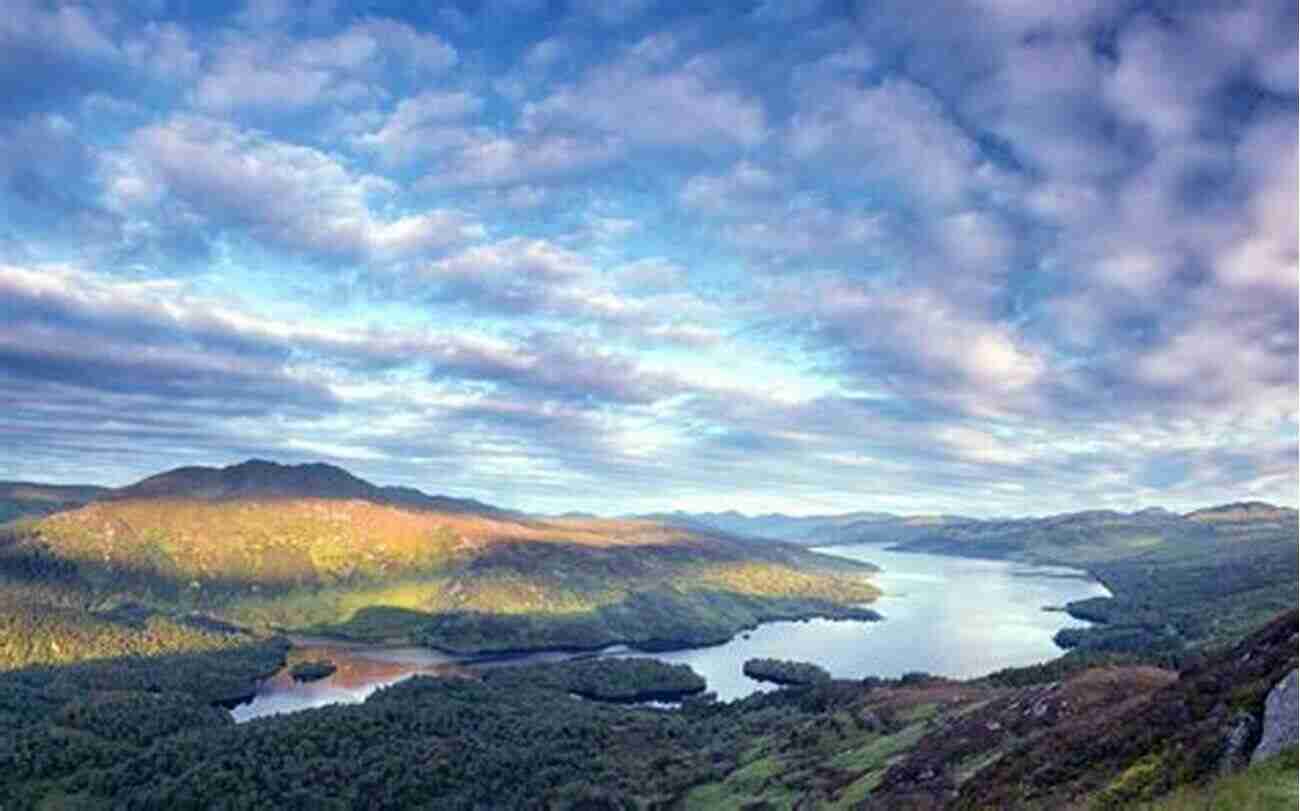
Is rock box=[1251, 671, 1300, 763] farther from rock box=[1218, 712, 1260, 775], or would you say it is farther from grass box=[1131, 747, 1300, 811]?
grass box=[1131, 747, 1300, 811]

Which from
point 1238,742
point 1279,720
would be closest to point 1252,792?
point 1279,720

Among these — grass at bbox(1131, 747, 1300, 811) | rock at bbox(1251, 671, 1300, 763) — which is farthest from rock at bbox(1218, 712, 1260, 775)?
grass at bbox(1131, 747, 1300, 811)

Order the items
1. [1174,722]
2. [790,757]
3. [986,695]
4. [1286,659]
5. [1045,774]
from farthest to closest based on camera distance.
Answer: [790,757] → [986,695] → [1045,774] → [1174,722] → [1286,659]

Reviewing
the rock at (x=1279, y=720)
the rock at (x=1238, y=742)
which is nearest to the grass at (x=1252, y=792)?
the rock at (x=1279, y=720)

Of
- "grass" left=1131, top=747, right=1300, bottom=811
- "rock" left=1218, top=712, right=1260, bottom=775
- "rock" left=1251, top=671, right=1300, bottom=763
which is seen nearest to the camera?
"grass" left=1131, top=747, right=1300, bottom=811

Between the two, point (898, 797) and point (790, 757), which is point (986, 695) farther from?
point (898, 797)

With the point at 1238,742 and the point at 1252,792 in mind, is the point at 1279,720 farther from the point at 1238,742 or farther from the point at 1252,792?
the point at 1252,792

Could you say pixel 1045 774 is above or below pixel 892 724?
above

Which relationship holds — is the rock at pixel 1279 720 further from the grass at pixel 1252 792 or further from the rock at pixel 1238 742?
the grass at pixel 1252 792

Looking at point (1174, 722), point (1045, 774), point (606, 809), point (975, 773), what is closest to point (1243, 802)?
point (1174, 722)
